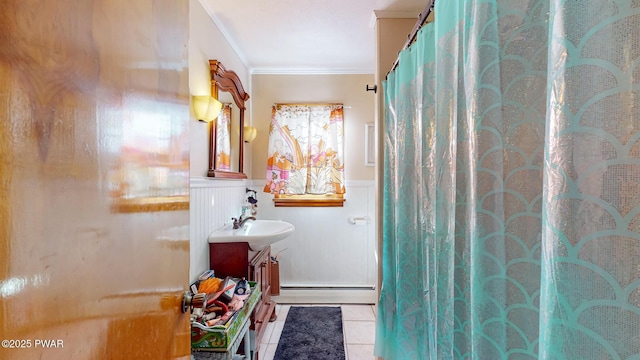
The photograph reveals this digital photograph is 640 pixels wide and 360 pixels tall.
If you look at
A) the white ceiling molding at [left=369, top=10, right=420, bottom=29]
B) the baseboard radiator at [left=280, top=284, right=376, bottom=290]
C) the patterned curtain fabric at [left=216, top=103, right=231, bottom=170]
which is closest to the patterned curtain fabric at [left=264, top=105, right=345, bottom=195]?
the patterned curtain fabric at [left=216, top=103, right=231, bottom=170]

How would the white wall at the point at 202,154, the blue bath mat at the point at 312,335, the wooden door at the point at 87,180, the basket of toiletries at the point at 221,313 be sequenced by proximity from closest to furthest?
the wooden door at the point at 87,180 → the basket of toiletries at the point at 221,313 → the white wall at the point at 202,154 → the blue bath mat at the point at 312,335

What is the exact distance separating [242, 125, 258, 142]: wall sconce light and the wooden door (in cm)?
222

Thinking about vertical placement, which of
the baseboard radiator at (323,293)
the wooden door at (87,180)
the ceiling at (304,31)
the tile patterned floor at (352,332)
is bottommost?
the tile patterned floor at (352,332)

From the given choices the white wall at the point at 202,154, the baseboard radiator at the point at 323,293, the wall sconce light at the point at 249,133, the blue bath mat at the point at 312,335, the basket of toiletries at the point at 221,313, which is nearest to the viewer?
the basket of toiletries at the point at 221,313

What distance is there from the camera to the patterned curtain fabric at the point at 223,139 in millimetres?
2184

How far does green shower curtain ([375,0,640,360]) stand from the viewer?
39 cm

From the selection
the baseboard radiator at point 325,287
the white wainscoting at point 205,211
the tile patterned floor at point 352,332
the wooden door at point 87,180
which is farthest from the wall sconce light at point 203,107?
the baseboard radiator at point 325,287

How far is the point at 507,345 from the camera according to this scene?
586 mm

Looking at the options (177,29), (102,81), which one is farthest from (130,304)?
(177,29)

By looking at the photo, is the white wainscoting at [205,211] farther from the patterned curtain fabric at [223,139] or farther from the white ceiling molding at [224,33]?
the white ceiling molding at [224,33]

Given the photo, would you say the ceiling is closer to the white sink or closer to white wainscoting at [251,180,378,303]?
white wainscoting at [251,180,378,303]

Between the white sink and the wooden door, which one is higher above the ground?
the wooden door

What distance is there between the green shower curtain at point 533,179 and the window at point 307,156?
2048 mm

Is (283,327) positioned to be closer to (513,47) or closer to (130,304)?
(130,304)
